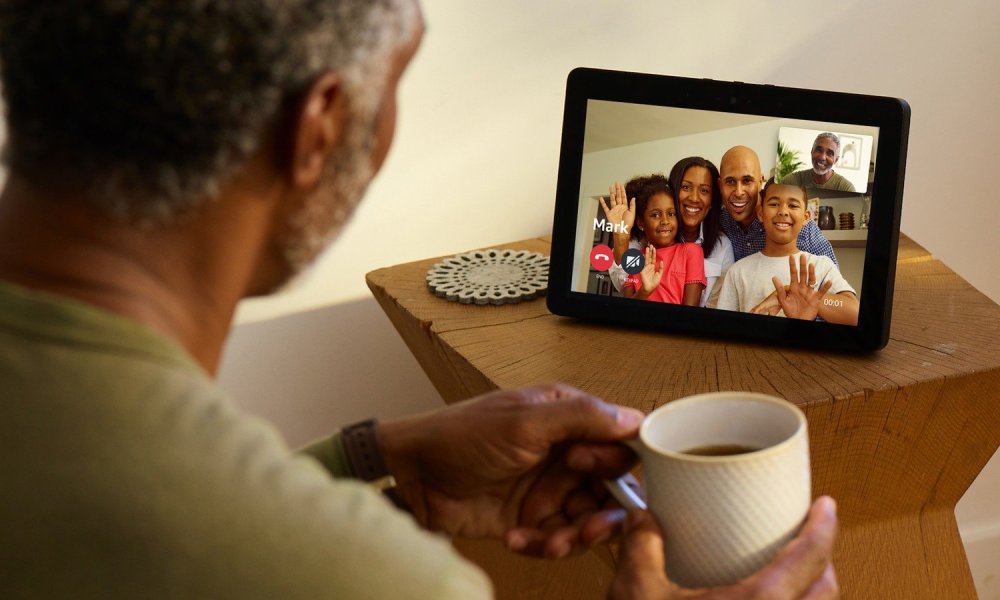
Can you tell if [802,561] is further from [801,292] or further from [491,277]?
[491,277]

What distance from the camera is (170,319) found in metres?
0.57

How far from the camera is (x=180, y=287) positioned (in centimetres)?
58

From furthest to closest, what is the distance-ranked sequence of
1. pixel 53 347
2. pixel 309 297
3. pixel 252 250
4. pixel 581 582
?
pixel 309 297 < pixel 581 582 < pixel 252 250 < pixel 53 347

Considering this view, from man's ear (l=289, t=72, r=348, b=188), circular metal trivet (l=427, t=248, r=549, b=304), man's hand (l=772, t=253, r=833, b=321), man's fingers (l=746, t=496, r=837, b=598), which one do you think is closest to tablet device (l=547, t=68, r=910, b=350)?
man's hand (l=772, t=253, r=833, b=321)

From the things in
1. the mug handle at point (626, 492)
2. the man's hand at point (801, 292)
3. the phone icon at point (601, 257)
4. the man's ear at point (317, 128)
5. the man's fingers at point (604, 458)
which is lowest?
the mug handle at point (626, 492)

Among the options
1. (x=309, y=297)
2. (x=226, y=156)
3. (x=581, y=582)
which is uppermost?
(x=226, y=156)

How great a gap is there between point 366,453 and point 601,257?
405 millimetres

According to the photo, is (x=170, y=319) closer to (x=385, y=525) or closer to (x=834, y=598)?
(x=385, y=525)

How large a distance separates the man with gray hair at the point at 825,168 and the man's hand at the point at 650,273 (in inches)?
6.4

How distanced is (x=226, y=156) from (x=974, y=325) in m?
0.85

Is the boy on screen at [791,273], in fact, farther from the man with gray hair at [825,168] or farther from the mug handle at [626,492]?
the mug handle at [626,492]

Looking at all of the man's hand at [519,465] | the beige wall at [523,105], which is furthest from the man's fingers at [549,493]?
the beige wall at [523,105]

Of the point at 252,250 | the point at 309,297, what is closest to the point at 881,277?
the point at 252,250

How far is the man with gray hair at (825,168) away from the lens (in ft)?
3.50
